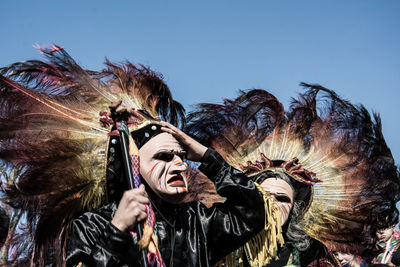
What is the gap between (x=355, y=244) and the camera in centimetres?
638

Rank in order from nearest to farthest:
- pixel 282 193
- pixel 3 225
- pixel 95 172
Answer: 1. pixel 95 172
2. pixel 282 193
3. pixel 3 225

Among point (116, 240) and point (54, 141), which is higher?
point (54, 141)

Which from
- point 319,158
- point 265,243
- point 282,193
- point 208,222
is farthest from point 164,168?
point 319,158

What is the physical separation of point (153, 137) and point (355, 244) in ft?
10.4

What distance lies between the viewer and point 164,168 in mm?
4156

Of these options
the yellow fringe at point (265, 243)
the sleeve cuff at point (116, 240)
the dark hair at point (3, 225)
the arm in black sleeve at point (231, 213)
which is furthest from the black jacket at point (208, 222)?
the dark hair at point (3, 225)

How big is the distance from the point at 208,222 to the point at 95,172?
97 cm

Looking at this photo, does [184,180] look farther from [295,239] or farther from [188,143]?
[295,239]

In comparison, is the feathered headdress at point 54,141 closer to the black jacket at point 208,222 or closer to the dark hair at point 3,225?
the black jacket at point 208,222

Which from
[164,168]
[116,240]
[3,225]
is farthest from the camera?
[3,225]

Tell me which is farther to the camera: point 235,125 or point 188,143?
point 235,125

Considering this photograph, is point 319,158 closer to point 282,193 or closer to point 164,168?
point 282,193

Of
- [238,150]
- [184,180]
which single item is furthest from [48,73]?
[238,150]

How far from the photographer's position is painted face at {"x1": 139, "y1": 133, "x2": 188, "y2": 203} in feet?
13.4
